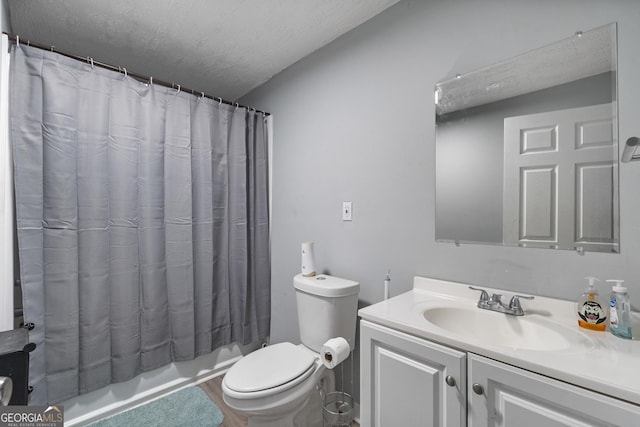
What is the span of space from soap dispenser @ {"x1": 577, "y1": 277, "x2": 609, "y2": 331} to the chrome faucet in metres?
0.16

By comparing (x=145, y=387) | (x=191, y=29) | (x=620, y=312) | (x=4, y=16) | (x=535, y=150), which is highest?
(x=191, y=29)

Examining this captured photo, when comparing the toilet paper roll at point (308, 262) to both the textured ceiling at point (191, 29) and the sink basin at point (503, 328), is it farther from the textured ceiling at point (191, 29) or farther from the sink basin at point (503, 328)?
the textured ceiling at point (191, 29)

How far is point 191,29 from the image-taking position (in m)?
1.66

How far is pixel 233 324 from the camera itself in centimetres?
214

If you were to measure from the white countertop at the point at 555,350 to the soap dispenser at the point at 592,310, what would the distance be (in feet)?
0.07

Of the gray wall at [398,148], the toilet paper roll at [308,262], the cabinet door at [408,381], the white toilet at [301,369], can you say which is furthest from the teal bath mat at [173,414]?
the cabinet door at [408,381]

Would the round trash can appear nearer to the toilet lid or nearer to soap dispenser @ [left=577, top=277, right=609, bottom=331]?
the toilet lid

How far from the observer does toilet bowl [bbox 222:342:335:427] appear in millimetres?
1206

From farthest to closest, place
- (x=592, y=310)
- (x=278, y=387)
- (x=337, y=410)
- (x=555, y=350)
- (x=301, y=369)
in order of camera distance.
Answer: (x=337, y=410) → (x=301, y=369) → (x=278, y=387) → (x=592, y=310) → (x=555, y=350)

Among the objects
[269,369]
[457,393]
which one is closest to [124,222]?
[269,369]

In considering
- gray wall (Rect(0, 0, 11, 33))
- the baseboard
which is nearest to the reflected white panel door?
the baseboard

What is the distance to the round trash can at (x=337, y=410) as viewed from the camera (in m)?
1.48

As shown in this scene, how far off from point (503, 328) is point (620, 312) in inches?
12.7

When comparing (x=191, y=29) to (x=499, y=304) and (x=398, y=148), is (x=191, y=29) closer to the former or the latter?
(x=398, y=148)
